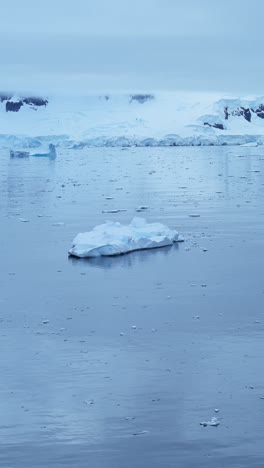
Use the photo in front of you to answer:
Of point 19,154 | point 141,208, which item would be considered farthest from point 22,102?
point 141,208

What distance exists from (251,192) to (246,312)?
16048 mm

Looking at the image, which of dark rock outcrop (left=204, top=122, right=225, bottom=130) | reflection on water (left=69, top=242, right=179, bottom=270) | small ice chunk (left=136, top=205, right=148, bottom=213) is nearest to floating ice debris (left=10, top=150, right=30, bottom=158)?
small ice chunk (left=136, top=205, right=148, bottom=213)

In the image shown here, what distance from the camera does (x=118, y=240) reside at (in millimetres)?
11906

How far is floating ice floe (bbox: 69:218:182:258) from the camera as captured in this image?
1169cm

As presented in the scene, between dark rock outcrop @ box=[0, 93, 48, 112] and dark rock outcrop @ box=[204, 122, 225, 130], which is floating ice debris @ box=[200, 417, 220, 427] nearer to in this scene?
dark rock outcrop @ box=[204, 122, 225, 130]

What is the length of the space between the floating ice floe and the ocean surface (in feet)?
0.74

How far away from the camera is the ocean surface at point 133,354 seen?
16.1ft

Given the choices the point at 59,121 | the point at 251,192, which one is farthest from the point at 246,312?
the point at 59,121

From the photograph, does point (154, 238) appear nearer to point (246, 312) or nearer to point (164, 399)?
point (246, 312)

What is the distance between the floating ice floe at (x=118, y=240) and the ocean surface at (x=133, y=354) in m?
0.23

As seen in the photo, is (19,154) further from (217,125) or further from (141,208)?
(217,125)

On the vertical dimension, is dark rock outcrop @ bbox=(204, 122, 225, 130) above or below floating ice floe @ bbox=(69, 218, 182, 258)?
above

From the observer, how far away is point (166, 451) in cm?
482

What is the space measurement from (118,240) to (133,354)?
5298mm
